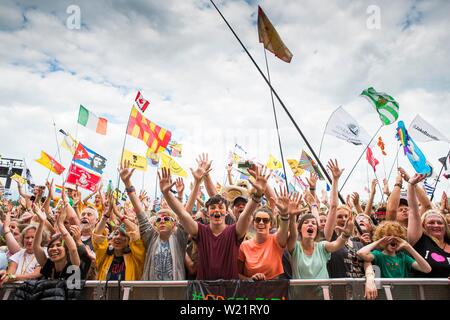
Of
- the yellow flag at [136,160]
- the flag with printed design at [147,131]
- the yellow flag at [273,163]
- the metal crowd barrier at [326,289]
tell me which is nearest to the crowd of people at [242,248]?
the metal crowd barrier at [326,289]

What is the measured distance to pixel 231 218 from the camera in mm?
4156

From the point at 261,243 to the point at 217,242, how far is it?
52 centimetres

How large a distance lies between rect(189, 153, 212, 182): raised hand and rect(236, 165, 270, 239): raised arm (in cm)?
83

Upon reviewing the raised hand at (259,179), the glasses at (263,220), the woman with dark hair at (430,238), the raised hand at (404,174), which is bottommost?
the woman with dark hair at (430,238)

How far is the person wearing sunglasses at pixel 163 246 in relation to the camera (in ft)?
11.3

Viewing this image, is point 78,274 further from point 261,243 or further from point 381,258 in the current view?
point 381,258

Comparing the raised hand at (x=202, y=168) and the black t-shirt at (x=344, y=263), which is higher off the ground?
the raised hand at (x=202, y=168)

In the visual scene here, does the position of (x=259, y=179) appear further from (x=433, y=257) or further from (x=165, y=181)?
(x=433, y=257)

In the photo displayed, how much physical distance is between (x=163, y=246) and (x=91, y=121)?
8.59 metres

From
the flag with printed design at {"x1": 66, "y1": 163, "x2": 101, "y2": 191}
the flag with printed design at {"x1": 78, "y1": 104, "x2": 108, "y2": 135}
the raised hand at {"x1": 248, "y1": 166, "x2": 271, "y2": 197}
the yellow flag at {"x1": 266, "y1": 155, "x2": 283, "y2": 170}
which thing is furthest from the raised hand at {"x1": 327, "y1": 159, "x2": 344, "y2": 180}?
the yellow flag at {"x1": 266, "y1": 155, "x2": 283, "y2": 170}

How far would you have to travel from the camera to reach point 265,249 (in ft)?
10.8

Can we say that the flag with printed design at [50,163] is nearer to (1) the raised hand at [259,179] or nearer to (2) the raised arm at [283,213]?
(1) the raised hand at [259,179]

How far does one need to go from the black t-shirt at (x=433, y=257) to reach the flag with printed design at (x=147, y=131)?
765 centimetres
